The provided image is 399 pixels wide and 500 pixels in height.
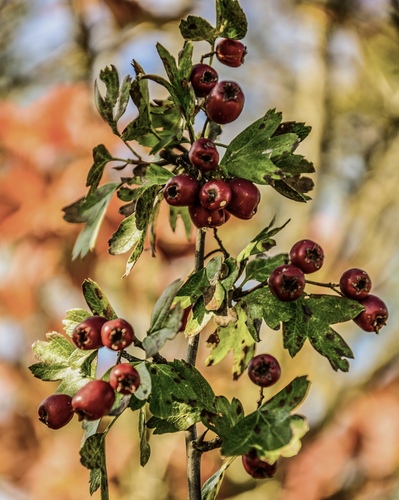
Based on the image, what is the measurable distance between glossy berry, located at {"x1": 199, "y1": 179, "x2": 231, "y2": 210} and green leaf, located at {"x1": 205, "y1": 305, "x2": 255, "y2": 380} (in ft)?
0.36

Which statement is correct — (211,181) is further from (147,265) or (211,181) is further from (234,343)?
(147,265)

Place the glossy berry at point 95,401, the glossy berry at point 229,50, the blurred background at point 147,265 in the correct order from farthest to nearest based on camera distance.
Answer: the blurred background at point 147,265, the glossy berry at point 229,50, the glossy berry at point 95,401

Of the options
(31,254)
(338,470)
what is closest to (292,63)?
(31,254)

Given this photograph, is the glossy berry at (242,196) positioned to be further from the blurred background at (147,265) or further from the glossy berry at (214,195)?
the blurred background at (147,265)

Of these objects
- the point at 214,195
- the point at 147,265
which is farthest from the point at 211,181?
the point at 147,265

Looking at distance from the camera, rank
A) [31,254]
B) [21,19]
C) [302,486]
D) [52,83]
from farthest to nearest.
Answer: [21,19], [52,83], [302,486], [31,254]

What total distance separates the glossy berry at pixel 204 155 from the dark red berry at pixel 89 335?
0.13 metres

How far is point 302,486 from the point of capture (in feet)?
6.21

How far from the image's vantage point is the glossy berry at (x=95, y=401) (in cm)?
34

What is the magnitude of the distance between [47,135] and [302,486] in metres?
1.45

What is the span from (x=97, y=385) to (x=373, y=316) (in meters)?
0.21

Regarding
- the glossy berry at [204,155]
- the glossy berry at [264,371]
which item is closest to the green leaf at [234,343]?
the glossy berry at [264,371]

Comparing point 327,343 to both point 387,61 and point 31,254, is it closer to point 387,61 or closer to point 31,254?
point 31,254

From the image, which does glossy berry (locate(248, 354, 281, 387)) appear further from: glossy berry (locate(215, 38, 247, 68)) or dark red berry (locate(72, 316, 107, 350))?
glossy berry (locate(215, 38, 247, 68))
